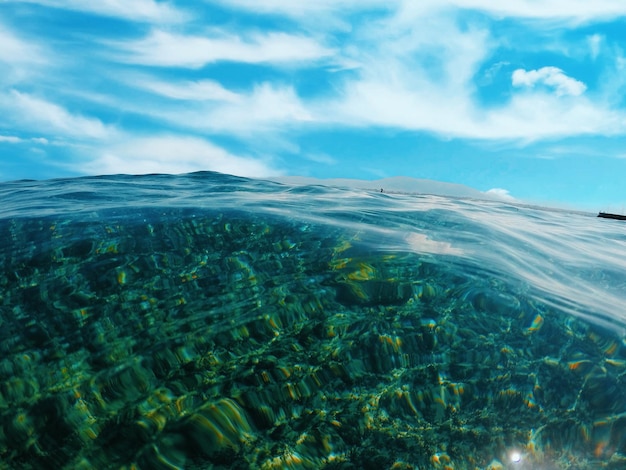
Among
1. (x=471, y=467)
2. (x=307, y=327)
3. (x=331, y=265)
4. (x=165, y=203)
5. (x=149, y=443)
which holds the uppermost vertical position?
(x=165, y=203)

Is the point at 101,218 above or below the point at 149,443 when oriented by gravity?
above

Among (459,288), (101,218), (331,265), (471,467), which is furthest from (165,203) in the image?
(471,467)

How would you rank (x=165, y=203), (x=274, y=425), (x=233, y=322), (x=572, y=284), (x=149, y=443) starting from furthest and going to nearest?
(x=165, y=203), (x=572, y=284), (x=233, y=322), (x=274, y=425), (x=149, y=443)

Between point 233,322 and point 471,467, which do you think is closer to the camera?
point 471,467

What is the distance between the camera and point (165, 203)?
6.29 metres

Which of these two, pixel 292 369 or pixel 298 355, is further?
pixel 298 355

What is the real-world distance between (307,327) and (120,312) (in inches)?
50.3

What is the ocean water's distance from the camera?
2.04 metres

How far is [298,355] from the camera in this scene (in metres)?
2.53

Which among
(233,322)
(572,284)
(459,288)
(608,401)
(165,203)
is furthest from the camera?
(165,203)

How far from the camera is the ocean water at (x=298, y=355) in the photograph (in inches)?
80.3

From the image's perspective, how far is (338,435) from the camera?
2.09 m

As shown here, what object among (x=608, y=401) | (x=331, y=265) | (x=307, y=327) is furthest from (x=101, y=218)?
(x=608, y=401)

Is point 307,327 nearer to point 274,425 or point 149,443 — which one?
point 274,425
